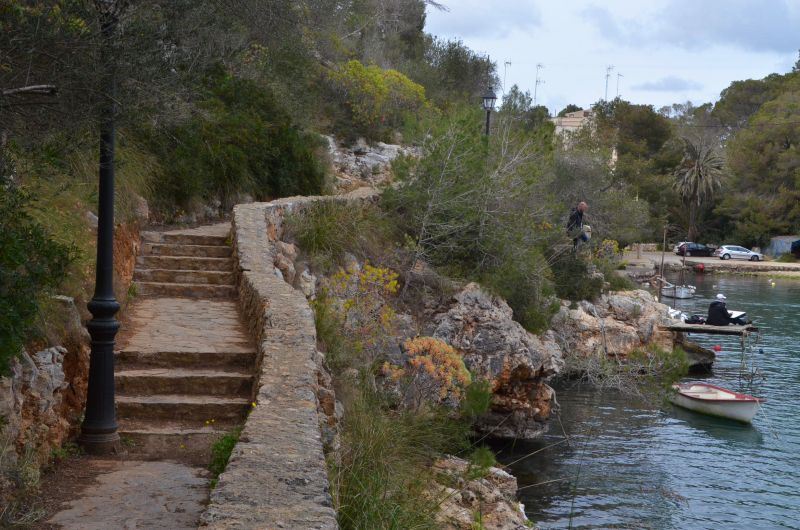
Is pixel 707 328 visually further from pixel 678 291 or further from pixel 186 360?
pixel 186 360

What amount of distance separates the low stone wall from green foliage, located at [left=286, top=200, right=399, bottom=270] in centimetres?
478

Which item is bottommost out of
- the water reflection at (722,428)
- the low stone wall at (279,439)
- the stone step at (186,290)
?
the water reflection at (722,428)

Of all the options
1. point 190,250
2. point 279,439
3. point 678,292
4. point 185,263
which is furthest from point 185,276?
point 678,292

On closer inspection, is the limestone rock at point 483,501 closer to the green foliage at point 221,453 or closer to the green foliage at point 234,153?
the green foliage at point 221,453

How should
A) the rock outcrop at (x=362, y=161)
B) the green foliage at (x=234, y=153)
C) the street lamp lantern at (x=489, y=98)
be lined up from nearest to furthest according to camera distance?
the green foliage at (x=234, y=153), the street lamp lantern at (x=489, y=98), the rock outcrop at (x=362, y=161)

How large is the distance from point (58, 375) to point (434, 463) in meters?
5.34

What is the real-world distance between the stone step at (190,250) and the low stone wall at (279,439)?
2910mm

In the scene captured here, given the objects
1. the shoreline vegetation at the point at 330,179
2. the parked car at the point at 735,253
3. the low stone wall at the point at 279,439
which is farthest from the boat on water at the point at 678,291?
the low stone wall at the point at 279,439

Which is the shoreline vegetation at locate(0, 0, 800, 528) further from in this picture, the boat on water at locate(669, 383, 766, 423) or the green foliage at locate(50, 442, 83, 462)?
the boat on water at locate(669, 383, 766, 423)

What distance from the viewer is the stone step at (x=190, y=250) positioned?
1348cm

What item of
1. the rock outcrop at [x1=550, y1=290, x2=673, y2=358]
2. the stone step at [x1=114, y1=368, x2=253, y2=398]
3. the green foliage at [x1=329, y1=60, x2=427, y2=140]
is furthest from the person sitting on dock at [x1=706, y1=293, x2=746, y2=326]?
the stone step at [x1=114, y1=368, x2=253, y2=398]

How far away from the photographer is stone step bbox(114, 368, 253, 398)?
8.54m

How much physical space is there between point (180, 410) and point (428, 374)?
22.0 ft

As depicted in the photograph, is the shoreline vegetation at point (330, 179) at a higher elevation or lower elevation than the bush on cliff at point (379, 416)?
higher
